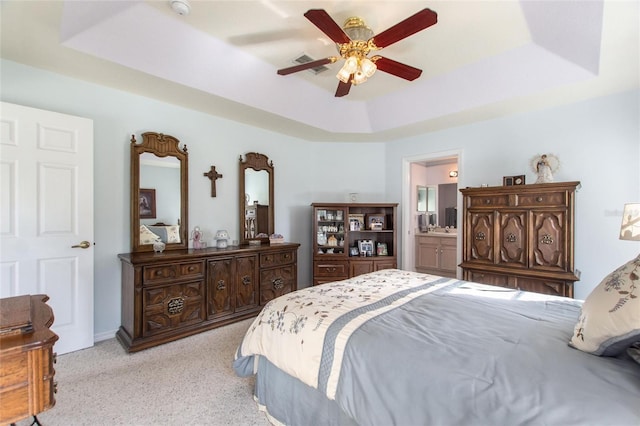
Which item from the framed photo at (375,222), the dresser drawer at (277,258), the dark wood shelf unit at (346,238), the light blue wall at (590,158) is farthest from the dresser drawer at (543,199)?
the dresser drawer at (277,258)

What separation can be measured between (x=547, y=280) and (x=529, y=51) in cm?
221

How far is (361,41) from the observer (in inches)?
84.4

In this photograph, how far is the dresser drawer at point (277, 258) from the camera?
3629 millimetres

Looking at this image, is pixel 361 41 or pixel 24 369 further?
pixel 361 41

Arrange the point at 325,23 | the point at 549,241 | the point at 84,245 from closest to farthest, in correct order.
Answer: the point at 325,23
the point at 84,245
the point at 549,241

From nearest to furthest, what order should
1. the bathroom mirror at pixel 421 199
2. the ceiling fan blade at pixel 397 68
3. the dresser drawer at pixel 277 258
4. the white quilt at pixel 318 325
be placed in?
the white quilt at pixel 318 325 → the ceiling fan blade at pixel 397 68 → the dresser drawer at pixel 277 258 → the bathroom mirror at pixel 421 199

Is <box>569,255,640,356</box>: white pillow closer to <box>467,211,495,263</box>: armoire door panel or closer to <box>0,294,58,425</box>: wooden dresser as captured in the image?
<box>0,294,58,425</box>: wooden dresser

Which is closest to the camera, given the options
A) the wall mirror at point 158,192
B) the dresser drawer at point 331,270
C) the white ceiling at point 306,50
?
the white ceiling at point 306,50

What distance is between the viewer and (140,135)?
3.14 meters

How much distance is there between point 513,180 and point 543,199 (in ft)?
1.44

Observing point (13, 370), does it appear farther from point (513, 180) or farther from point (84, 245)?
point (513, 180)

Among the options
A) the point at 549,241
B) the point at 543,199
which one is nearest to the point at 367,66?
the point at 543,199

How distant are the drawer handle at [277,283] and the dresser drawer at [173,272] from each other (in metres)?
0.95

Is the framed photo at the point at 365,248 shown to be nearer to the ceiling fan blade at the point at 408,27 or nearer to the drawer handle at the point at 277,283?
the drawer handle at the point at 277,283
